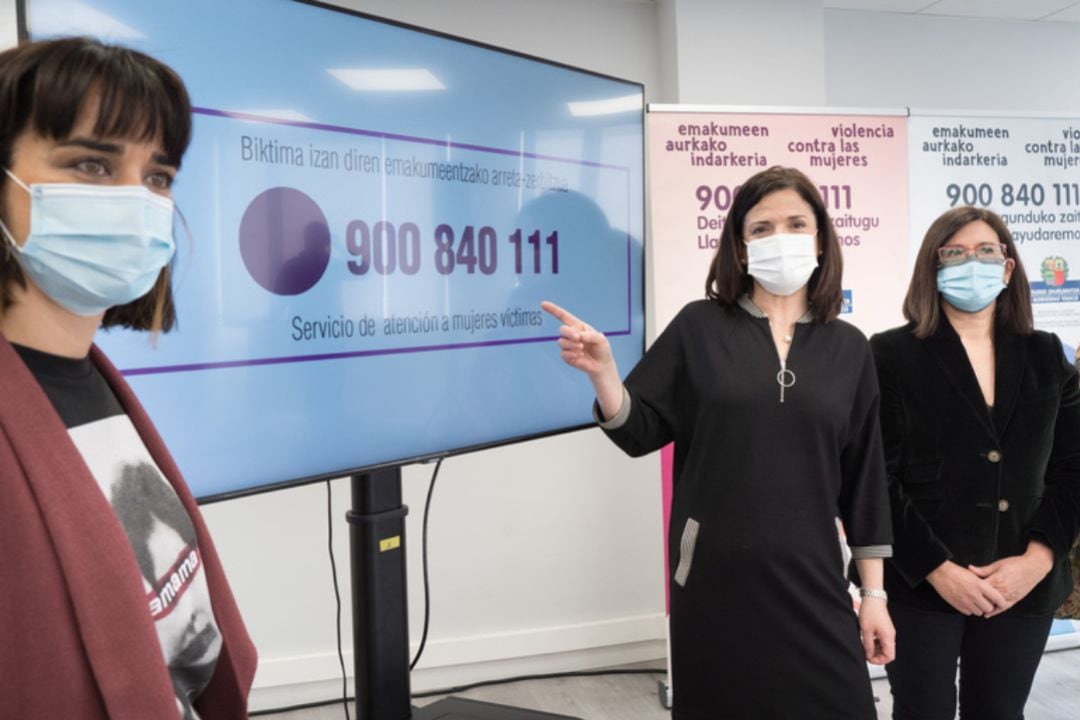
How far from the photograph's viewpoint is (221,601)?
1.04 meters

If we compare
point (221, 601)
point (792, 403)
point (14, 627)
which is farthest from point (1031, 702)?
point (14, 627)

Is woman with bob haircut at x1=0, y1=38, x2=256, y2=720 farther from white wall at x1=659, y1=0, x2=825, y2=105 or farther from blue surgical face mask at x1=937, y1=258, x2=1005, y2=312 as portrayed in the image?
white wall at x1=659, y1=0, x2=825, y2=105

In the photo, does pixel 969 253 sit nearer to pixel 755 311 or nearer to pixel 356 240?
pixel 755 311

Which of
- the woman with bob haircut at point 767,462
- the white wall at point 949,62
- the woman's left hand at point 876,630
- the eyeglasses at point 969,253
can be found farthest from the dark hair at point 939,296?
the white wall at point 949,62

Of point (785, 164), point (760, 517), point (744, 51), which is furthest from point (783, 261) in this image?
point (744, 51)

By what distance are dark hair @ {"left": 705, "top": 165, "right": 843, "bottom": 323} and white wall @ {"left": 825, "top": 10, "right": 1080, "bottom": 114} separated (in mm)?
2219

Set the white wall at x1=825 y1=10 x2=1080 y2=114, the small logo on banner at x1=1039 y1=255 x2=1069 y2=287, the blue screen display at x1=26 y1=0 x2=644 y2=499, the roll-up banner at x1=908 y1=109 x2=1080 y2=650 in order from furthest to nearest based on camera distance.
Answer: the white wall at x1=825 y1=10 x2=1080 y2=114 → the small logo on banner at x1=1039 y1=255 x2=1069 y2=287 → the roll-up banner at x1=908 y1=109 x2=1080 y2=650 → the blue screen display at x1=26 y1=0 x2=644 y2=499

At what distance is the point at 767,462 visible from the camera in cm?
156

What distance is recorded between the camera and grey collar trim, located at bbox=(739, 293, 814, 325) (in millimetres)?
1710

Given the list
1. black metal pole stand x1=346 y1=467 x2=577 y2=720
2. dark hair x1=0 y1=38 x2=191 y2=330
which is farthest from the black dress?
dark hair x1=0 y1=38 x2=191 y2=330

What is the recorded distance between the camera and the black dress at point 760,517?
154 centimetres

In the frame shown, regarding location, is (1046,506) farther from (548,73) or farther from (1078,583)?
(548,73)

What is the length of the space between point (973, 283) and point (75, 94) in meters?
1.78

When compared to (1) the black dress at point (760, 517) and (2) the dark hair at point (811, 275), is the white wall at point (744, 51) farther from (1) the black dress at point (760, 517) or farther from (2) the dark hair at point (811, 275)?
(1) the black dress at point (760, 517)
